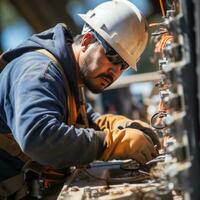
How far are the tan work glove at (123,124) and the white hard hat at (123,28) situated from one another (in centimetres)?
43

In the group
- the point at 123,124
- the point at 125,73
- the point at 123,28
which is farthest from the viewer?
the point at 125,73

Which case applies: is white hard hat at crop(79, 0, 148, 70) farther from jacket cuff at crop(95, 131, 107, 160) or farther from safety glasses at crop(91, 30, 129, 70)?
jacket cuff at crop(95, 131, 107, 160)

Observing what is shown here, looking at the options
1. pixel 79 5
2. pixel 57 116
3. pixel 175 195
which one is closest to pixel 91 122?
pixel 57 116

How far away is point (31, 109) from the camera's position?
3377 mm

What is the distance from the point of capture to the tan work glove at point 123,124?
408 cm

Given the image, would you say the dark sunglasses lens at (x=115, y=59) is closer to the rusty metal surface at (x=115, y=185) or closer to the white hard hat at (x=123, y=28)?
the white hard hat at (x=123, y=28)

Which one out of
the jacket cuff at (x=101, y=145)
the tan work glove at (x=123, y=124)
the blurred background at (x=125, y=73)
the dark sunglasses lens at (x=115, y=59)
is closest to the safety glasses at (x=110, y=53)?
the dark sunglasses lens at (x=115, y=59)

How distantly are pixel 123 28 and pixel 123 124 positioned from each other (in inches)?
31.5

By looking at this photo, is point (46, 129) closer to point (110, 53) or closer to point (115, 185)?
point (115, 185)

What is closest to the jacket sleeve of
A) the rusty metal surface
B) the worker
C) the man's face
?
the worker

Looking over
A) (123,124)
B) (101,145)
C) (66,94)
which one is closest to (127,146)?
(101,145)

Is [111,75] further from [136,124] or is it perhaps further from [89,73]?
[136,124]

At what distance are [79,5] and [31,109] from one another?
12.0 meters

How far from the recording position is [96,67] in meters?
4.00
